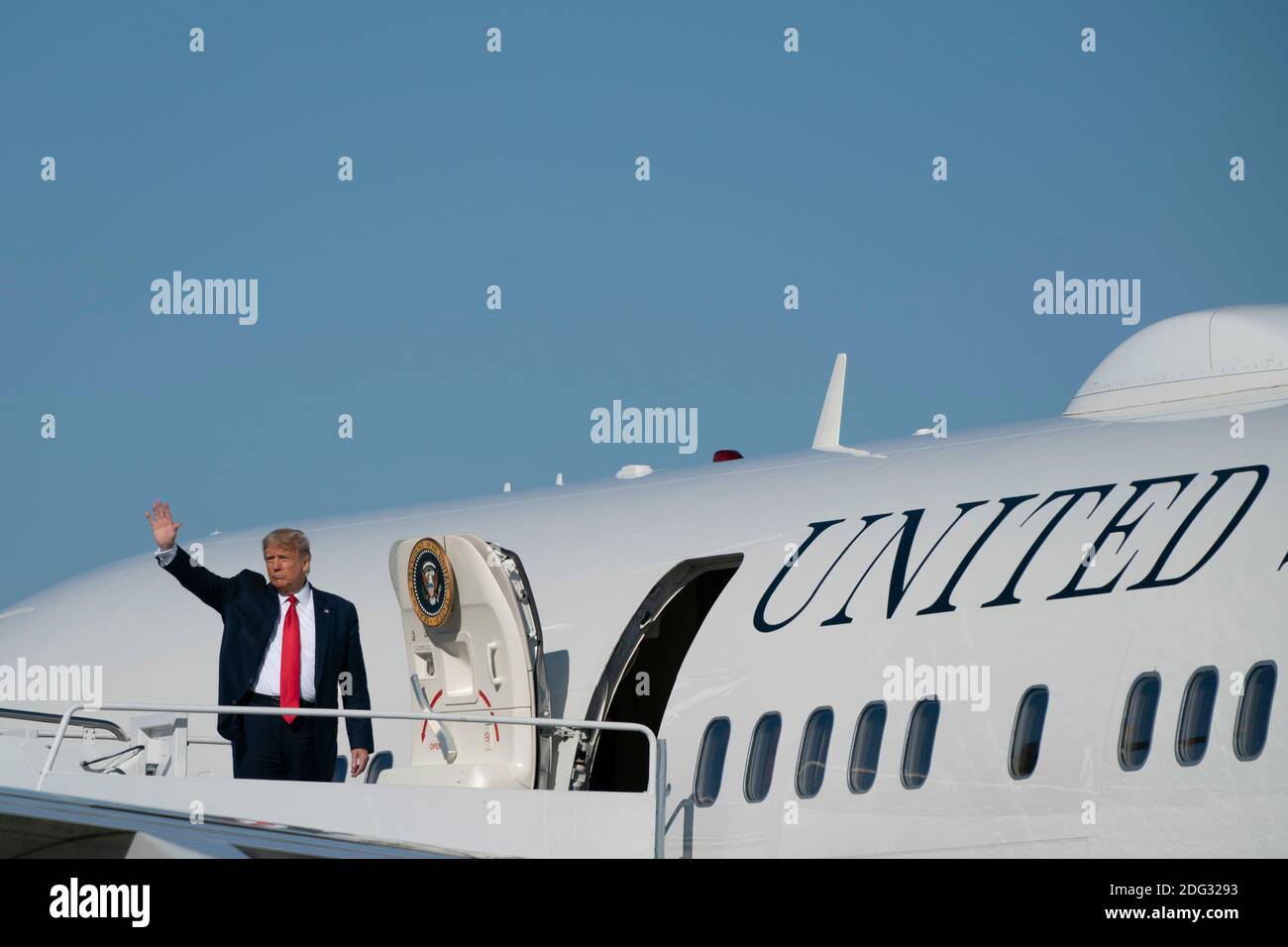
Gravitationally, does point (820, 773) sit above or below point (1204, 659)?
below

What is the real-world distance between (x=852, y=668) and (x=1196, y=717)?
2.16 meters

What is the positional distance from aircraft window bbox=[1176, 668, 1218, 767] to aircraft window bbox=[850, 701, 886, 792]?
1.79m

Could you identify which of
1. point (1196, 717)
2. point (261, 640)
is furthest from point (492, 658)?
point (1196, 717)

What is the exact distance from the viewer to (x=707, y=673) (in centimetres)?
1105

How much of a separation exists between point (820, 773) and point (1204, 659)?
238 cm

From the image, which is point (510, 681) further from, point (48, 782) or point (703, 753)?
point (48, 782)

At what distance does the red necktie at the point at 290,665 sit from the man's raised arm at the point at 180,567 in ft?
1.55

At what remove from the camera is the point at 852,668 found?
10250 millimetres

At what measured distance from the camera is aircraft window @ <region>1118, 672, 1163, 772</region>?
8.89m

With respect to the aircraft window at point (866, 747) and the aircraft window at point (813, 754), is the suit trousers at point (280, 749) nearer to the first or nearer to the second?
the aircraft window at point (813, 754)
